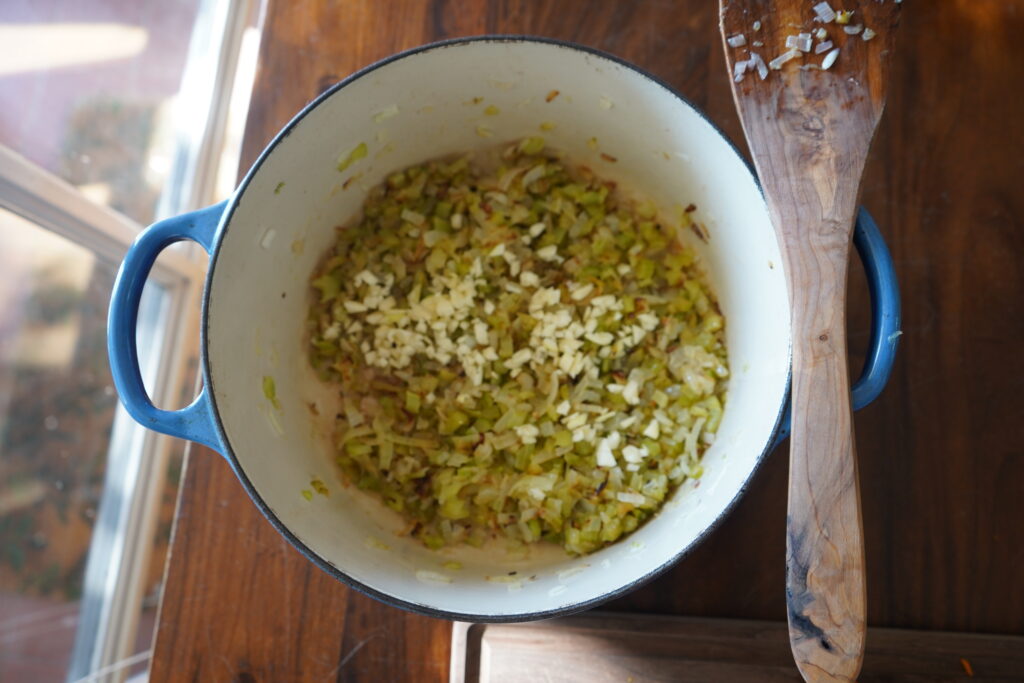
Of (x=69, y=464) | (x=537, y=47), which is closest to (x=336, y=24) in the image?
(x=537, y=47)

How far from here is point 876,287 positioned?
0.62 m

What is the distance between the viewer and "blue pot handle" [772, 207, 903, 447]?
1.98ft

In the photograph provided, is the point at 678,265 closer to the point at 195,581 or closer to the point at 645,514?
Result: the point at 645,514

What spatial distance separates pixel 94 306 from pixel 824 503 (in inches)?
38.3

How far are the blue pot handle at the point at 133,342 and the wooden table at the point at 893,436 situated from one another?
185mm

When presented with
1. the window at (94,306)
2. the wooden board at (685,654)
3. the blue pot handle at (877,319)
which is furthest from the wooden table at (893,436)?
the window at (94,306)

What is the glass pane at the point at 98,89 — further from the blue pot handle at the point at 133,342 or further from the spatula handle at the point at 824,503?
the spatula handle at the point at 824,503

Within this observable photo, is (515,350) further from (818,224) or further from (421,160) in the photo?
(818,224)

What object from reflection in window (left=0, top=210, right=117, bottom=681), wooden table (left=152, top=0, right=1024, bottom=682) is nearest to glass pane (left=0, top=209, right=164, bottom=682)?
reflection in window (left=0, top=210, right=117, bottom=681)

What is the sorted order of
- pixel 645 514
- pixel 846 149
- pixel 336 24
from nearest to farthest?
pixel 846 149
pixel 645 514
pixel 336 24

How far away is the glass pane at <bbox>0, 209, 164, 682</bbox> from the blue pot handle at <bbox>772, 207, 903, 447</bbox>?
2.91ft

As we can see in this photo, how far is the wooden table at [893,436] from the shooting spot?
2.50 ft

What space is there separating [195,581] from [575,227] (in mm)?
561

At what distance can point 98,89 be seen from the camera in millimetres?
1024
